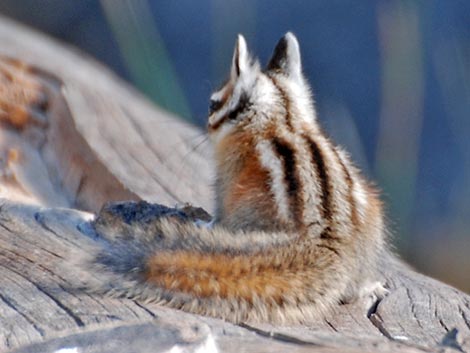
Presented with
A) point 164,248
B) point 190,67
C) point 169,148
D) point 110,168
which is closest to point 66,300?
point 164,248

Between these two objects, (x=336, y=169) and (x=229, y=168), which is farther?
(x=229, y=168)

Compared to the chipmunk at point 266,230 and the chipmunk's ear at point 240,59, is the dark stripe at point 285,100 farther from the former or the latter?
the chipmunk's ear at point 240,59

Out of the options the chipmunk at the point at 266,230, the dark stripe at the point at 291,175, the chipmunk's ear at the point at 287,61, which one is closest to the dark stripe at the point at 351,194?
the chipmunk at the point at 266,230

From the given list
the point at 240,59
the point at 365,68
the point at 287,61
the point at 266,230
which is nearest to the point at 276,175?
the point at 266,230

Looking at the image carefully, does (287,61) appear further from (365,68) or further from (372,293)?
(365,68)

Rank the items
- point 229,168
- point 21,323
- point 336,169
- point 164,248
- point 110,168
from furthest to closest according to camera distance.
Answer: point 110,168, point 229,168, point 336,169, point 164,248, point 21,323

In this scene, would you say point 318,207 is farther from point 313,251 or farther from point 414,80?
point 414,80

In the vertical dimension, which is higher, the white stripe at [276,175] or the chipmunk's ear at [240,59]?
the chipmunk's ear at [240,59]
